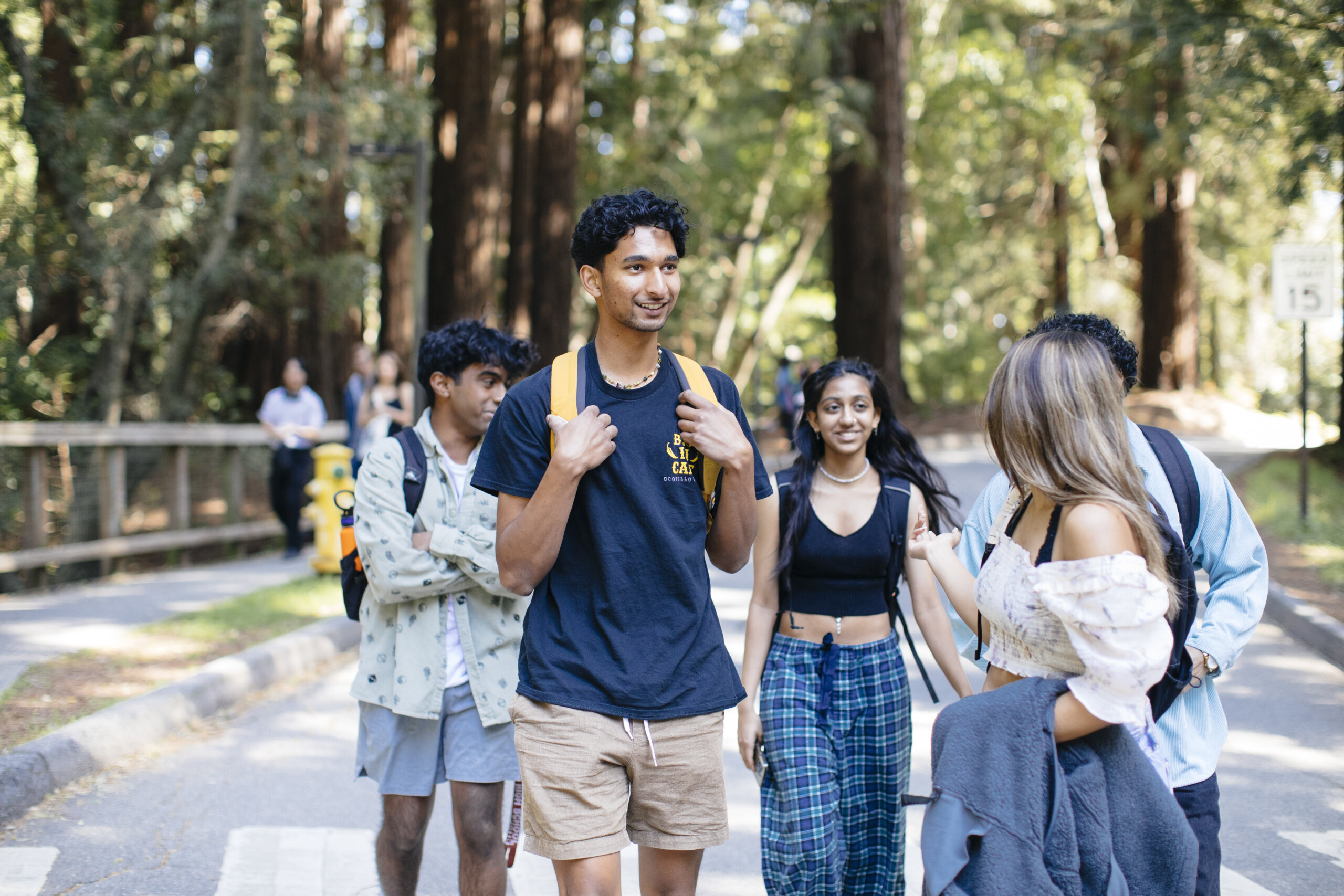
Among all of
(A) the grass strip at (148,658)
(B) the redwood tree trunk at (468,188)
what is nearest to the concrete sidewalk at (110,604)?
(A) the grass strip at (148,658)

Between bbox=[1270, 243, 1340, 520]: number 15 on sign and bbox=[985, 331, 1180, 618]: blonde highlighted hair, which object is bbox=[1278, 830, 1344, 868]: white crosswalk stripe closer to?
bbox=[985, 331, 1180, 618]: blonde highlighted hair

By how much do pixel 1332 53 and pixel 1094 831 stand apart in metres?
12.3

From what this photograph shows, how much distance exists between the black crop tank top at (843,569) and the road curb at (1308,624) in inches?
226

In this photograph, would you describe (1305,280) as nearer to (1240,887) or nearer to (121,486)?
(1240,887)

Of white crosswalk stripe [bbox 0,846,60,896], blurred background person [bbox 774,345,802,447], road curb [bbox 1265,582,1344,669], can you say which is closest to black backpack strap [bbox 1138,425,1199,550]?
white crosswalk stripe [bbox 0,846,60,896]

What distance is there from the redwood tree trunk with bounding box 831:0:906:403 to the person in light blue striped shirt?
17.8 meters

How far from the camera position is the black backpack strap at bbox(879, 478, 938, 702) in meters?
4.01

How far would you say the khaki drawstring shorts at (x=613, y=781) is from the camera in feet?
9.25

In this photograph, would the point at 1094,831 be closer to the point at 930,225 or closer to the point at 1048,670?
the point at 1048,670

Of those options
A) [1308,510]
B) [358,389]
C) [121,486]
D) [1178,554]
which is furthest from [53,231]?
[1308,510]

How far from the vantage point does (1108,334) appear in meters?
3.10

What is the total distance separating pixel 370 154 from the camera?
14.5 metres

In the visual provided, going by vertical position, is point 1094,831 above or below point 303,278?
below

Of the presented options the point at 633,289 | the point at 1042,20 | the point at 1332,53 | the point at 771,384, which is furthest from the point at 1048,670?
the point at 771,384
